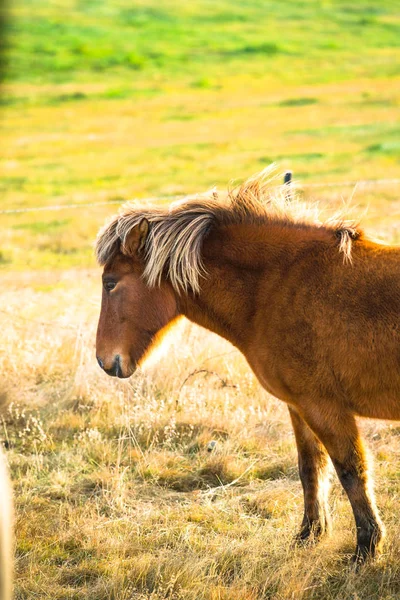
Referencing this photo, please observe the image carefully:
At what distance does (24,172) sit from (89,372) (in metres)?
18.7

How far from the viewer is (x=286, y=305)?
3955mm

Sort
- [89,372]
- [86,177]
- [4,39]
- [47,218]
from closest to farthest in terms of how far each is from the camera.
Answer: [4,39] → [89,372] → [47,218] → [86,177]

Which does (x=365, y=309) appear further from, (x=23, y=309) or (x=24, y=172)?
(x=24, y=172)

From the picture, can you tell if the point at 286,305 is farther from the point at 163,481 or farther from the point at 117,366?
the point at 163,481

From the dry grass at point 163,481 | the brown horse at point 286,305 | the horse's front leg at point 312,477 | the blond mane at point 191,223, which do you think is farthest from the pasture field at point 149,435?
the blond mane at point 191,223

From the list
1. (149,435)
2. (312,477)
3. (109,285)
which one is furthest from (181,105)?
(312,477)

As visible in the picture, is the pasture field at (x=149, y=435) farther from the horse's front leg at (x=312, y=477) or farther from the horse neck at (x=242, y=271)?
the horse neck at (x=242, y=271)

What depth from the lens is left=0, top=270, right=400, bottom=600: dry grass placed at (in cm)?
393

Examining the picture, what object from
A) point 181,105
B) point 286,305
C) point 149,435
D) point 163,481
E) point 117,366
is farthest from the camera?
point 181,105

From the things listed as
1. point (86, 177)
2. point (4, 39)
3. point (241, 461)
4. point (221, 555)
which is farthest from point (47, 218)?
point (4, 39)

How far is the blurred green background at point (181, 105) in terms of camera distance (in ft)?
62.8

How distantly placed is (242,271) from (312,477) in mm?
1345

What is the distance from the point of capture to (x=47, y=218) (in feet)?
55.7

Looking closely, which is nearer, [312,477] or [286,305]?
[286,305]
